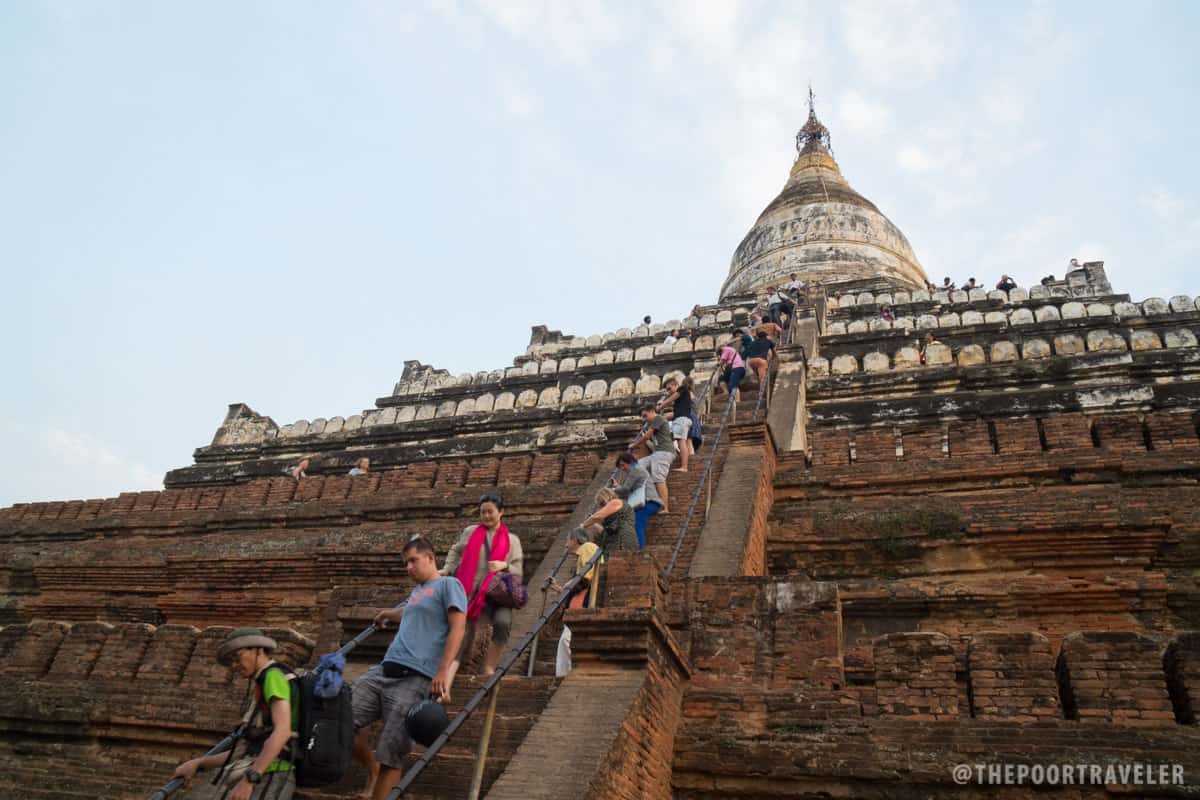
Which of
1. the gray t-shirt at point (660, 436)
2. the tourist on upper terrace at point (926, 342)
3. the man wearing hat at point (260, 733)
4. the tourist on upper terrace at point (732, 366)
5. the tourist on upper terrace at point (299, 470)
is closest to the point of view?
the man wearing hat at point (260, 733)

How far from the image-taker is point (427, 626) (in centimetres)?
495

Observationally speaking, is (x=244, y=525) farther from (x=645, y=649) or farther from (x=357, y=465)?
(x=645, y=649)

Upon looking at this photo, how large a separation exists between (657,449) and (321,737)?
5.29 metres

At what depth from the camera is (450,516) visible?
37.4 ft

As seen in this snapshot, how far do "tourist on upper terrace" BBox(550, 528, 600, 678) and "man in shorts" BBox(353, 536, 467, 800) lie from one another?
0.93 m

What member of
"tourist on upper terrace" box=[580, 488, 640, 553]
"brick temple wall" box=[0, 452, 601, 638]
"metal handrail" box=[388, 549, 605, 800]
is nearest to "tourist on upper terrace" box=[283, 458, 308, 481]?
"brick temple wall" box=[0, 452, 601, 638]

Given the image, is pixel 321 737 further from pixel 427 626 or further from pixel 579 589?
pixel 579 589

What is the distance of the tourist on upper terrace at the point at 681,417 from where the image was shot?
1000cm

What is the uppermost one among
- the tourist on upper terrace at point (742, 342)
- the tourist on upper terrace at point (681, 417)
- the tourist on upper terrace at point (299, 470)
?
the tourist on upper terrace at point (742, 342)

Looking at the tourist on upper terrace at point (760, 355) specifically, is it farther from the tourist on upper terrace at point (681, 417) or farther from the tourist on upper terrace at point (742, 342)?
the tourist on upper terrace at point (681, 417)

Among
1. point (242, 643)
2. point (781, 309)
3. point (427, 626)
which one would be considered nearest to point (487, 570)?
point (427, 626)

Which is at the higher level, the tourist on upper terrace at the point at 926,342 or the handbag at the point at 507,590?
the tourist on upper terrace at the point at 926,342

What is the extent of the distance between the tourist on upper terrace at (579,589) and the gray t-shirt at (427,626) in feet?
2.92

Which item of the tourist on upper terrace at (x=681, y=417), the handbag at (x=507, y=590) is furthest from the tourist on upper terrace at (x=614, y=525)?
the tourist on upper terrace at (x=681, y=417)
